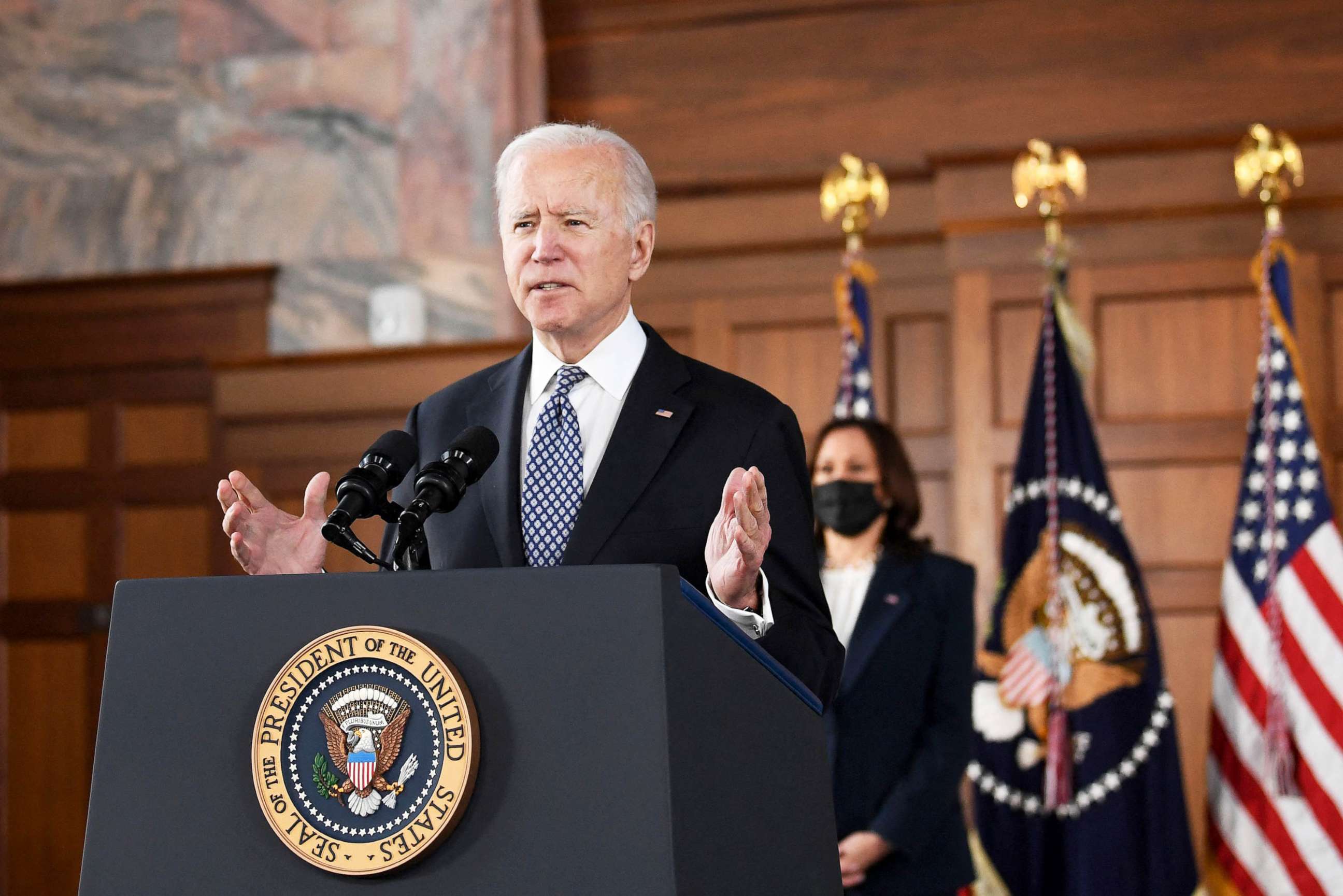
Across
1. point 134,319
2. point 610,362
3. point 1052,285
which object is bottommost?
point 610,362

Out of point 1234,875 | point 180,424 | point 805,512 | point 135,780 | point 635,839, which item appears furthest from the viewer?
point 180,424

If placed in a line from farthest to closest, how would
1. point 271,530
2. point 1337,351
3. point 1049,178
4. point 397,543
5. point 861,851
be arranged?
1. point 1337,351
2. point 1049,178
3. point 861,851
4. point 271,530
5. point 397,543

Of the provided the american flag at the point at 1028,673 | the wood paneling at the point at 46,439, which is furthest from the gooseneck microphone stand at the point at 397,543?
the wood paneling at the point at 46,439

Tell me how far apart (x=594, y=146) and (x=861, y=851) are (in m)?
1.93

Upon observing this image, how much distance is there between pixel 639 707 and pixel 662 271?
14.3ft

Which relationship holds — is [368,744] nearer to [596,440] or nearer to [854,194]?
[596,440]

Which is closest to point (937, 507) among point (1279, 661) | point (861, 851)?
point (1279, 661)

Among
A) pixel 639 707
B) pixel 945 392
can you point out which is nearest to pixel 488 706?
pixel 639 707

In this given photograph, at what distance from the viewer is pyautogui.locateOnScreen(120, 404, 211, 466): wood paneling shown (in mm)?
6043

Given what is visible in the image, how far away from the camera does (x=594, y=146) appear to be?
1.84 m

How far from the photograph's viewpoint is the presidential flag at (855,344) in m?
4.61

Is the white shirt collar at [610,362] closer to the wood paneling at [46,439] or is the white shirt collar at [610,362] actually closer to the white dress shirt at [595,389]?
the white dress shirt at [595,389]

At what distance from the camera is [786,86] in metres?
5.29

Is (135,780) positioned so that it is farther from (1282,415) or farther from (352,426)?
(352,426)
